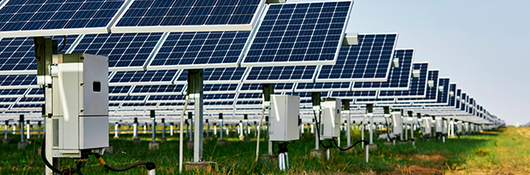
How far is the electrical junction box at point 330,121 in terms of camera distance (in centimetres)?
1944

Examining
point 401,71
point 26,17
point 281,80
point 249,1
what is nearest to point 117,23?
point 26,17

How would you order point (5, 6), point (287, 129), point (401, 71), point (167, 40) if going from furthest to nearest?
point (401, 71) → point (167, 40) → point (287, 129) → point (5, 6)

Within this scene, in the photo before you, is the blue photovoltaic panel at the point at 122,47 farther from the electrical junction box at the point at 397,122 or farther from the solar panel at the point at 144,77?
the electrical junction box at the point at 397,122

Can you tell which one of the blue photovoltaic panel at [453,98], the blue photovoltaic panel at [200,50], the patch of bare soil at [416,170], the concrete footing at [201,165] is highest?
the blue photovoltaic panel at [200,50]

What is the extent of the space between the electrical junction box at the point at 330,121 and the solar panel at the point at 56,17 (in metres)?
10.2

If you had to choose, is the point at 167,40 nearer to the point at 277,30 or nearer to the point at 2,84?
the point at 277,30

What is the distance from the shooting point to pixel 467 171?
55.3 feet

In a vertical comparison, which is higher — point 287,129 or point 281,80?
point 281,80

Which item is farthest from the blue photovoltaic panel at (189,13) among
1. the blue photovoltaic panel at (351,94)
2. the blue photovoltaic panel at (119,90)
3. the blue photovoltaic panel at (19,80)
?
the blue photovoltaic panel at (351,94)

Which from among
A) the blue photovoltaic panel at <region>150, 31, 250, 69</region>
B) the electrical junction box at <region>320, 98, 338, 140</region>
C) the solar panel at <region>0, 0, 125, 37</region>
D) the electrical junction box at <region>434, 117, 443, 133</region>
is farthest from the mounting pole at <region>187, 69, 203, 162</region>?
the electrical junction box at <region>434, 117, 443, 133</region>

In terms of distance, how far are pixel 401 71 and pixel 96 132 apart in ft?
64.9

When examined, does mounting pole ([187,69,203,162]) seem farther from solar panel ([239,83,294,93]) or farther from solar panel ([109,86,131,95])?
solar panel ([109,86,131,95])

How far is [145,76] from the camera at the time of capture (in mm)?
18375

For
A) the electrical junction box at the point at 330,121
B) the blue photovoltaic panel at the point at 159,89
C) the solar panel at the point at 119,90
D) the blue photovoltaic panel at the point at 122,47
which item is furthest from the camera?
the solar panel at the point at 119,90
